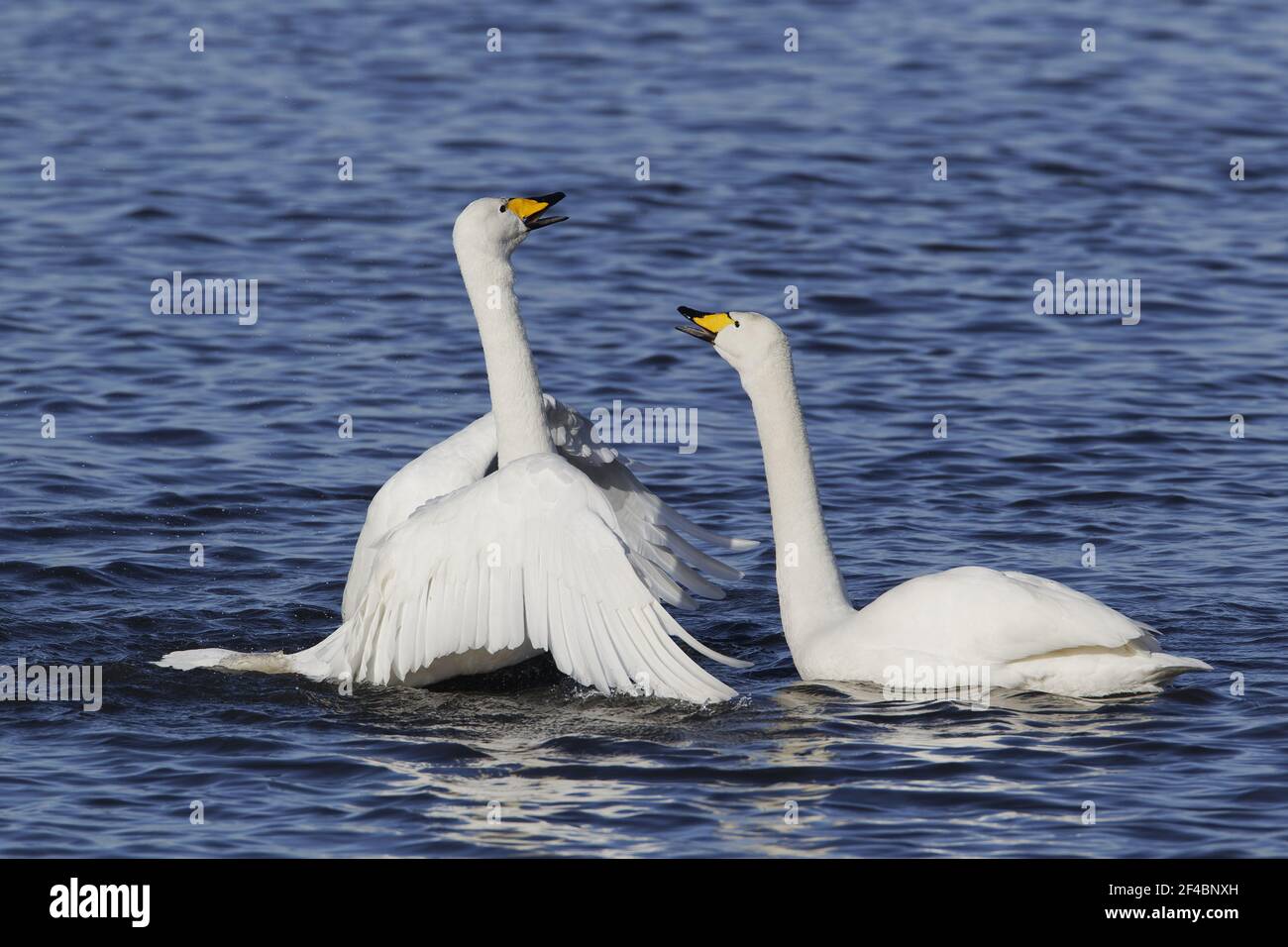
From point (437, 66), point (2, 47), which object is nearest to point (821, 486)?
point (437, 66)

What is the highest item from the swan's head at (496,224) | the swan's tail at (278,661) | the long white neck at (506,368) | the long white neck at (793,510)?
the swan's head at (496,224)

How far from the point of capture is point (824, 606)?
9648mm

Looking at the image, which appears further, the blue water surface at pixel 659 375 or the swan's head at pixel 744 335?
the swan's head at pixel 744 335

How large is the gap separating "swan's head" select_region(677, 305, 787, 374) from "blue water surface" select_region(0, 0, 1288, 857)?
1512 mm

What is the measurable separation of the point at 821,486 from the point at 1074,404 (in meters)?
2.52

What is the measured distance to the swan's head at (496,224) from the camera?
398 inches

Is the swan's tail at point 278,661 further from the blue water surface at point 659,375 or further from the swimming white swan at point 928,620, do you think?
the swimming white swan at point 928,620

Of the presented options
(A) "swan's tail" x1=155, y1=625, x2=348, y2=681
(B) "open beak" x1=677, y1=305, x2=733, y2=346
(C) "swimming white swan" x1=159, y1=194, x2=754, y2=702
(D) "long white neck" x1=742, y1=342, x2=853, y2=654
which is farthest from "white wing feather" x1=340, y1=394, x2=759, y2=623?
(B) "open beak" x1=677, y1=305, x2=733, y2=346

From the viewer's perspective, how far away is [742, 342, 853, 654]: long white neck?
9641mm

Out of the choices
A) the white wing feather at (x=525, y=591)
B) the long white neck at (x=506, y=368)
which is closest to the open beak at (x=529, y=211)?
the long white neck at (x=506, y=368)

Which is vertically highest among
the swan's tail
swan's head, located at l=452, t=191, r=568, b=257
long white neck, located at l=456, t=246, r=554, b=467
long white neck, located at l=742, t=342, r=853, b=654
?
swan's head, located at l=452, t=191, r=568, b=257

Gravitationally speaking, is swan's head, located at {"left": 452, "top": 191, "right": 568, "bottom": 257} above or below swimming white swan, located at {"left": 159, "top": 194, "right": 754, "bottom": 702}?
above

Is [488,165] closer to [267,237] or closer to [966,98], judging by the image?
[267,237]

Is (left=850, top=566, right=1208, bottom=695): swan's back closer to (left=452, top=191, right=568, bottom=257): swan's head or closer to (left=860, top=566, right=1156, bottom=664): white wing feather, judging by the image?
(left=860, top=566, right=1156, bottom=664): white wing feather
